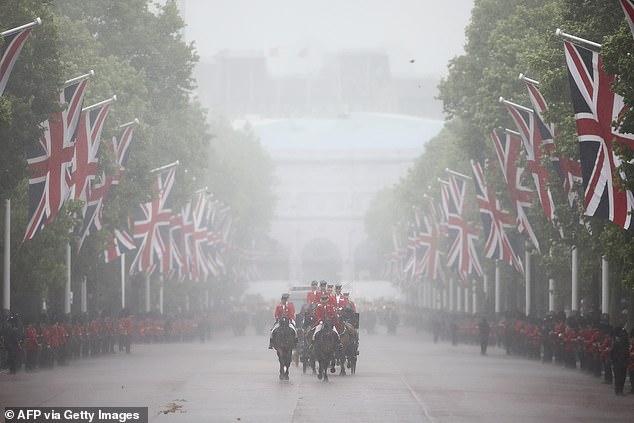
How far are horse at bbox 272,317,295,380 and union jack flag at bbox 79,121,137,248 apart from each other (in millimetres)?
15295

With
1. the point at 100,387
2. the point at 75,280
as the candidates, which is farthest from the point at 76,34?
the point at 100,387

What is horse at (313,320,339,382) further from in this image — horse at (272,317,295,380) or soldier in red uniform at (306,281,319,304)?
soldier in red uniform at (306,281,319,304)

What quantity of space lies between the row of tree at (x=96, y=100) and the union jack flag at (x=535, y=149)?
43.4ft

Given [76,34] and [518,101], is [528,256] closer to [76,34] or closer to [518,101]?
[518,101]

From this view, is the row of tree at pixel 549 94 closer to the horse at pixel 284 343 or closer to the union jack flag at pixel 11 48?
the horse at pixel 284 343

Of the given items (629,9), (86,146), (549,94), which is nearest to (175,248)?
(86,146)

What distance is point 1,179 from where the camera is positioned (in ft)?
163

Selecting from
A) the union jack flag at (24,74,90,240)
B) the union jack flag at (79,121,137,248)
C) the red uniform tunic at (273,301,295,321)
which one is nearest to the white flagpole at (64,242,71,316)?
the union jack flag at (79,121,137,248)

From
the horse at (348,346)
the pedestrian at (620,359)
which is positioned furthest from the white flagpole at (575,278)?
the pedestrian at (620,359)

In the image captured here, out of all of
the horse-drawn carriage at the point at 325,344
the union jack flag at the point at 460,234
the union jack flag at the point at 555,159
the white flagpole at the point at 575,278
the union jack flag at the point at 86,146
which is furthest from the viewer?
the union jack flag at the point at 460,234

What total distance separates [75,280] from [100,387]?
31.7m

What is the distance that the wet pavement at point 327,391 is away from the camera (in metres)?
34.2

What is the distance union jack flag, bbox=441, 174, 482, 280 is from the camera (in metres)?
81.1

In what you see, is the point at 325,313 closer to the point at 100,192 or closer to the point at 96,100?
the point at 100,192
